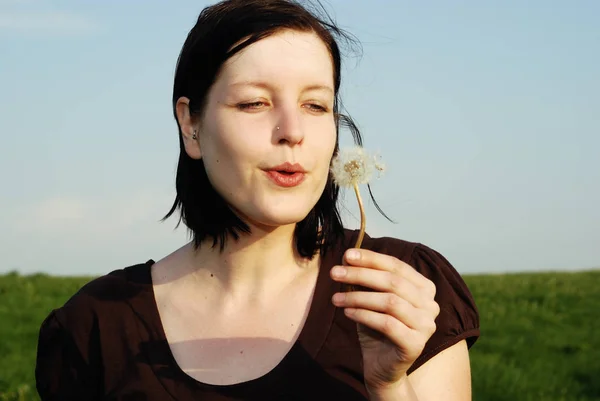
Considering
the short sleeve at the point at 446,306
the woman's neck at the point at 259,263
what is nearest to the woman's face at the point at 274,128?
the woman's neck at the point at 259,263

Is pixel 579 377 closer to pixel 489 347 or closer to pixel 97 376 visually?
pixel 489 347

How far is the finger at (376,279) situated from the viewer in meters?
2.94

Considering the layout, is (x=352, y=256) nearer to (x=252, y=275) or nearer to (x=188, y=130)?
(x=252, y=275)

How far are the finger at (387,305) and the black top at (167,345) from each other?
2.18ft

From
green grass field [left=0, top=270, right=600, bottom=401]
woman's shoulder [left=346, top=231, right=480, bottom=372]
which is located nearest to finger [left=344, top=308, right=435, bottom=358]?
woman's shoulder [left=346, top=231, right=480, bottom=372]

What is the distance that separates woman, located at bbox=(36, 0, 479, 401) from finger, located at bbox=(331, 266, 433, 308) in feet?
0.91

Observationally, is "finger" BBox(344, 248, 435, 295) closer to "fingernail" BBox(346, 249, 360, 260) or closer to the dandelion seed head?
"fingernail" BBox(346, 249, 360, 260)

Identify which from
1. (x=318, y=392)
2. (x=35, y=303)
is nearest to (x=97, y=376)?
(x=318, y=392)

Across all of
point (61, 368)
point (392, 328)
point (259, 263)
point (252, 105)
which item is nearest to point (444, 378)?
point (392, 328)

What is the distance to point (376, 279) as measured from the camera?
294 centimetres

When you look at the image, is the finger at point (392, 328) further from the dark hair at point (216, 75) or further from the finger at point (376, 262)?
the dark hair at point (216, 75)

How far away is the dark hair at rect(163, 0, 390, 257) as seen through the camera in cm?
377

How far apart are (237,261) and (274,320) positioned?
334 mm

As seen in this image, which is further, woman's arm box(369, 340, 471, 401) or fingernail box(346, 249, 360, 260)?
woman's arm box(369, 340, 471, 401)
